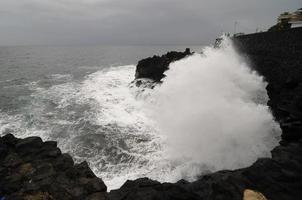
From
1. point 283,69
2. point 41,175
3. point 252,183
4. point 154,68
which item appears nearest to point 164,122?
point 283,69

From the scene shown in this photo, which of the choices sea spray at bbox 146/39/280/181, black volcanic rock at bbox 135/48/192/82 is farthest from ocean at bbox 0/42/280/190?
black volcanic rock at bbox 135/48/192/82

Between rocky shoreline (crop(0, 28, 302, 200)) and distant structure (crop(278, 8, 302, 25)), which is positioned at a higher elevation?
distant structure (crop(278, 8, 302, 25))

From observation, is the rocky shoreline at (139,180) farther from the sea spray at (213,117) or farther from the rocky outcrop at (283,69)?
the sea spray at (213,117)

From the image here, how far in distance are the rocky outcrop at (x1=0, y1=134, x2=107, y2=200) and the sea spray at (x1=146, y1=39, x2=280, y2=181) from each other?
4165mm

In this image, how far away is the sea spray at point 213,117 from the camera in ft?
42.1

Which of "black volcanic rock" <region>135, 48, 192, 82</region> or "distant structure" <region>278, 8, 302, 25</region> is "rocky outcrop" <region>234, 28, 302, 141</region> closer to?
"distant structure" <region>278, 8, 302, 25</region>

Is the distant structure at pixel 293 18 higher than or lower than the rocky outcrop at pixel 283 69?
higher

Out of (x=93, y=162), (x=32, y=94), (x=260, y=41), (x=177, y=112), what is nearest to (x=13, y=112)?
(x=32, y=94)

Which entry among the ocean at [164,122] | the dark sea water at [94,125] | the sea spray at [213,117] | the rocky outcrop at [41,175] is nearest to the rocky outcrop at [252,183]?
the rocky outcrop at [41,175]

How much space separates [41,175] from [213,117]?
10.6m

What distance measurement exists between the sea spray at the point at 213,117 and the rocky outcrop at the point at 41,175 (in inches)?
164

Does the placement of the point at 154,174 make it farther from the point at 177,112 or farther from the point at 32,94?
the point at 32,94

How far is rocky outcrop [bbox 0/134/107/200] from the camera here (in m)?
8.10

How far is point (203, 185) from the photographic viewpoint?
26.3 ft
